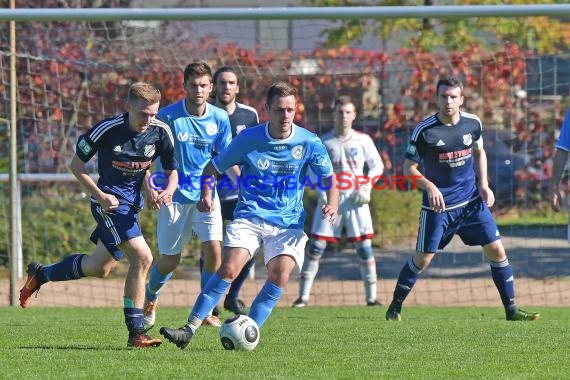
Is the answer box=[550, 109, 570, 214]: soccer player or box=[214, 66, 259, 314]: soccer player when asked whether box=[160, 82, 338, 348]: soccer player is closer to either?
box=[550, 109, 570, 214]: soccer player

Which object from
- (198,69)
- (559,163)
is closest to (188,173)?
(198,69)

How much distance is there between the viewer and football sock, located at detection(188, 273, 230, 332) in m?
7.49

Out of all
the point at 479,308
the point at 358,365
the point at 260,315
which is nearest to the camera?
the point at 358,365

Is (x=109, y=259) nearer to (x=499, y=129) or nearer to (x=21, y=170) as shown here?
(x=21, y=170)

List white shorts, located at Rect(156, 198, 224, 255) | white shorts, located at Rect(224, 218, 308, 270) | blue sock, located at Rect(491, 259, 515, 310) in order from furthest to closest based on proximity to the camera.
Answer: blue sock, located at Rect(491, 259, 515, 310), white shorts, located at Rect(156, 198, 224, 255), white shorts, located at Rect(224, 218, 308, 270)

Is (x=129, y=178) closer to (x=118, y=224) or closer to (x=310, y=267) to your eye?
(x=118, y=224)

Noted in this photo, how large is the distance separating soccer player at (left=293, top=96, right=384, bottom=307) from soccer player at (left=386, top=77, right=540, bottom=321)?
84.3 inches

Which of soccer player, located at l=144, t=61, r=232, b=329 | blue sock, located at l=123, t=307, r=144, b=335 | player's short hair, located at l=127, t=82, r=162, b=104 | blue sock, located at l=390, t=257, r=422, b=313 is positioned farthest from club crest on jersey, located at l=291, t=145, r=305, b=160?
blue sock, located at l=390, t=257, r=422, b=313

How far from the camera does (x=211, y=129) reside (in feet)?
30.2

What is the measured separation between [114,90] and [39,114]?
1064 mm

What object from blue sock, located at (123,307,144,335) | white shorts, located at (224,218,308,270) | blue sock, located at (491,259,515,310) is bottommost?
blue sock, located at (491,259,515,310)

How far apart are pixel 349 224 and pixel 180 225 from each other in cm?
331

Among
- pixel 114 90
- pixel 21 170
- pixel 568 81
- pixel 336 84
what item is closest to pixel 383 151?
pixel 336 84

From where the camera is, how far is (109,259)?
319 inches
